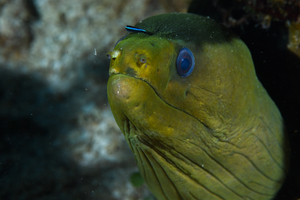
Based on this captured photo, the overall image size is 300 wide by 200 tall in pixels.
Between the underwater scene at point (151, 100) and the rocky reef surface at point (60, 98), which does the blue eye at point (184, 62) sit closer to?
the underwater scene at point (151, 100)

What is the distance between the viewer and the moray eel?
1.40 meters

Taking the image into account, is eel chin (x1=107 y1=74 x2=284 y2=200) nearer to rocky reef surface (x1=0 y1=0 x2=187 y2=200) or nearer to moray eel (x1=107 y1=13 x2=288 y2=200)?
moray eel (x1=107 y1=13 x2=288 y2=200)

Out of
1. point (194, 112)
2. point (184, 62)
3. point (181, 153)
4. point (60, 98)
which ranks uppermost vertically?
point (60, 98)

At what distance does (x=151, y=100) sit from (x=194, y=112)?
1.49ft

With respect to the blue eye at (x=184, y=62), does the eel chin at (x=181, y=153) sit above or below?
below

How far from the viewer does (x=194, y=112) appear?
172 cm

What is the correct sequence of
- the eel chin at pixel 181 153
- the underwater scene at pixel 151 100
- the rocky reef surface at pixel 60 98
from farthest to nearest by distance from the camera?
the rocky reef surface at pixel 60 98
the underwater scene at pixel 151 100
the eel chin at pixel 181 153

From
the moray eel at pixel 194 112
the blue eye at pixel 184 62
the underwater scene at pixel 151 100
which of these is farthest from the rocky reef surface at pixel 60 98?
the blue eye at pixel 184 62

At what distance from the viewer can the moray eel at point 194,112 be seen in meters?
1.40

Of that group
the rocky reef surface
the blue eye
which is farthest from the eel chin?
the rocky reef surface

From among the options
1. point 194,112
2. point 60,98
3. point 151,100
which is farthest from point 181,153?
point 60,98

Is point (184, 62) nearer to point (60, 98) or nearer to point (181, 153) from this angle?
point (181, 153)

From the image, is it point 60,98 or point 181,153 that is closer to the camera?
point 181,153

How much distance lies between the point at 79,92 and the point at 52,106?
0.47 metres
